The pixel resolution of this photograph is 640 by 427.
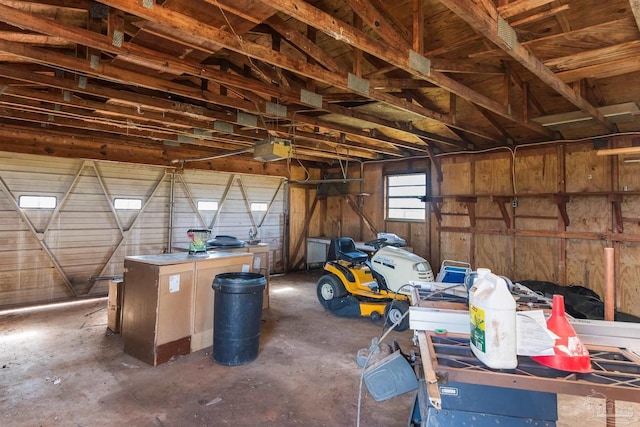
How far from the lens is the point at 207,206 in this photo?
21.4 ft

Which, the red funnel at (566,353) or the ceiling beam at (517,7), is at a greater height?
the ceiling beam at (517,7)

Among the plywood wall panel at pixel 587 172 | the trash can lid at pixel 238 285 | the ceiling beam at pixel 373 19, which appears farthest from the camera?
the plywood wall panel at pixel 587 172

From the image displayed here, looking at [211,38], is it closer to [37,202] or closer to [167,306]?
[167,306]

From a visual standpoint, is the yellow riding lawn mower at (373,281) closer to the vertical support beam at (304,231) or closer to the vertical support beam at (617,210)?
the vertical support beam at (617,210)

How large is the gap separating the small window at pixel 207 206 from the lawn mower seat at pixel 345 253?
2822mm

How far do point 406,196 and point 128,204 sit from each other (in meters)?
5.06

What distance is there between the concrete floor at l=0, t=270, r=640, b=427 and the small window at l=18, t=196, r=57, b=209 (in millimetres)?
1770

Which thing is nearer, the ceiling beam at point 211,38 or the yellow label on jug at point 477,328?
the yellow label on jug at point 477,328

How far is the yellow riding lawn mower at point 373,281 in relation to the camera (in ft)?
13.1

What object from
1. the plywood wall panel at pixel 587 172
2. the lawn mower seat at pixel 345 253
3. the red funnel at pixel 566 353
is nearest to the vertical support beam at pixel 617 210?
the plywood wall panel at pixel 587 172

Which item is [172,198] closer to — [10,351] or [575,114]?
[10,351]

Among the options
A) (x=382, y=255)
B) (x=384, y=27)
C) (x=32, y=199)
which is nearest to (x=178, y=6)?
(x=384, y=27)

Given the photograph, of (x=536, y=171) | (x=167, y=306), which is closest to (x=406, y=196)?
(x=536, y=171)

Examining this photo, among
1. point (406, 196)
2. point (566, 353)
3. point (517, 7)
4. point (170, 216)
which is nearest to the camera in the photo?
point (566, 353)
